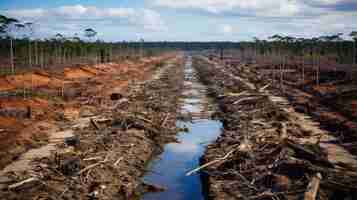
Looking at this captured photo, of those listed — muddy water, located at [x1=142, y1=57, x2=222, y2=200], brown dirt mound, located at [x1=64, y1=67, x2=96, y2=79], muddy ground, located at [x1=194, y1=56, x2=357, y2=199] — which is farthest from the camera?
brown dirt mound, located at [x1=64, y1=67, x2=96, y2=79]

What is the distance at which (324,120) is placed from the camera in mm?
22047

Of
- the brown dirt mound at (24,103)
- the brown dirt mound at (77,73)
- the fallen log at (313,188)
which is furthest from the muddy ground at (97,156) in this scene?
the brown dirt mound at (77,73)

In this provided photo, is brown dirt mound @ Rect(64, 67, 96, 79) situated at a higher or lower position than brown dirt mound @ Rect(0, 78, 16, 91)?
higher

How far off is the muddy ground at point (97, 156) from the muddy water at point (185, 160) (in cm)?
52

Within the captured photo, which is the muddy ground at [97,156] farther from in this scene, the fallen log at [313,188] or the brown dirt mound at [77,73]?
the brown dirt mound at [77,73]

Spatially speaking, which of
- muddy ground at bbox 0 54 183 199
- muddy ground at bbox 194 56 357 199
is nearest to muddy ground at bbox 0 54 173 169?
muddy ground at bbox 0 54 183 199

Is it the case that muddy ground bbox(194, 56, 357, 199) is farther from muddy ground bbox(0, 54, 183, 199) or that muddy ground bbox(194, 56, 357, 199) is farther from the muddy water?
muddy ground bbox(0, 54, 183, 199)

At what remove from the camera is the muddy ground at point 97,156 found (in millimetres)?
11773

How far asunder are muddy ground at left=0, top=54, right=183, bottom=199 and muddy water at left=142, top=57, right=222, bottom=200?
20.4 inches

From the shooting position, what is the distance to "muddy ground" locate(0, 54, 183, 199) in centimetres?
1177

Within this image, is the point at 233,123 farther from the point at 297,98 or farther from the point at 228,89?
the point at 228,89

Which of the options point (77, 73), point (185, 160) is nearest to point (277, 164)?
point (185, 160)

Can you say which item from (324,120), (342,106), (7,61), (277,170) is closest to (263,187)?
(277,170)

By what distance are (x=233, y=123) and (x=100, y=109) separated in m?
8.55
